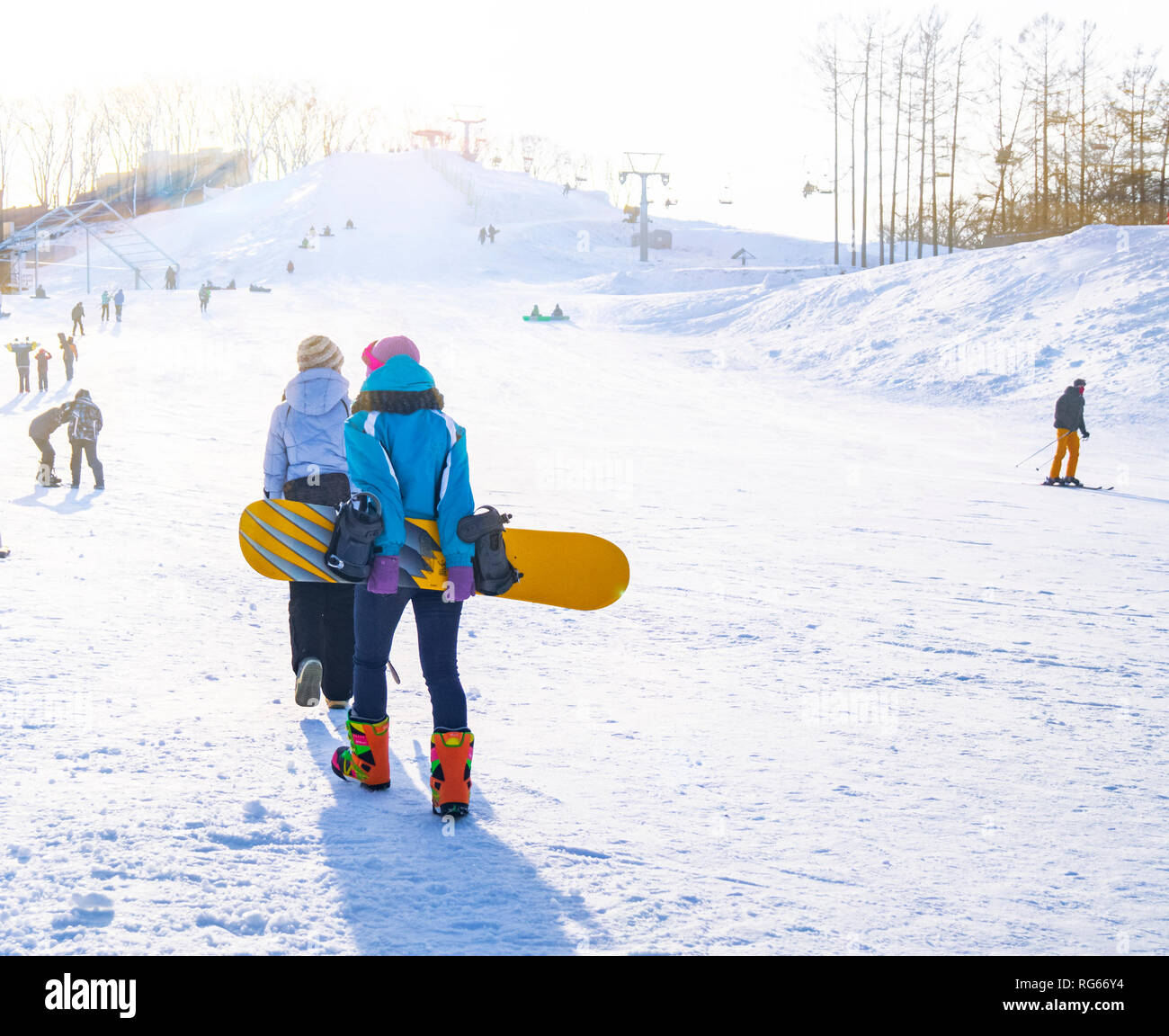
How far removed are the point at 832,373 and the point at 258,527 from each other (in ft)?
80.2

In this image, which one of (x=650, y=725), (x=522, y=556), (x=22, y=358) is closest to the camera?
(x=522, y=556)

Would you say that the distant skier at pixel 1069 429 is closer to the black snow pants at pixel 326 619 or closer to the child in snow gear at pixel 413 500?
the black snow pants at pixel 326 619

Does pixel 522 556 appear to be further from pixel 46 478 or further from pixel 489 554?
pixel 46 478

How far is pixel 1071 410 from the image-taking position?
1421 centimetres

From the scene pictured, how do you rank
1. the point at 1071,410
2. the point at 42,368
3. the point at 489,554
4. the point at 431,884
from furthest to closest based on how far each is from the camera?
the point at 42,368 < the point at 1071,410 < the point at 489,554 < the point at 431,884

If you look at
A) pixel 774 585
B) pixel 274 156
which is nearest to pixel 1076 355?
pixel 774 585

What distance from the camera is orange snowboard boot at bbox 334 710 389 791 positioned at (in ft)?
12.7

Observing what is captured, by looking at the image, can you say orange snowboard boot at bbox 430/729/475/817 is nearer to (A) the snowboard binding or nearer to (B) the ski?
(A) the snowboard binding

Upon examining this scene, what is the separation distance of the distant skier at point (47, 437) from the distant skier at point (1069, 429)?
40.7 ft

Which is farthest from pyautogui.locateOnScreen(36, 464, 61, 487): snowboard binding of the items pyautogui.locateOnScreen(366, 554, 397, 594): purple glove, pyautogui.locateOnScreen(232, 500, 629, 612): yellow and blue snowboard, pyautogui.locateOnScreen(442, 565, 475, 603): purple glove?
pyautogui.locateOnScreen(442, 565, 475, 603): purple glove

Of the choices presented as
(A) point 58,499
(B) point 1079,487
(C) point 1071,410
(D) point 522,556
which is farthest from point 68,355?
(D) point 522,556

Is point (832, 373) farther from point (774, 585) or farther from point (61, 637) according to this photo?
point (61, 637)

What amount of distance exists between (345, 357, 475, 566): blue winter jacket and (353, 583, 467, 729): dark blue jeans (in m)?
0.21

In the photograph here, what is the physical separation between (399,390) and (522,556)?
110 centimetres
